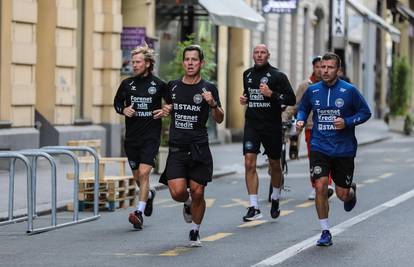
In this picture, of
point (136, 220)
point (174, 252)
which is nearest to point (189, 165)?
point (174, 252)

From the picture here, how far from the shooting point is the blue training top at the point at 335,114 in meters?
12.1

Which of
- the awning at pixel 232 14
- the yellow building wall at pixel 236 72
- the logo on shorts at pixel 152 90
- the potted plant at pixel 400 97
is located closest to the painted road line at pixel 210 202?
the logo on shorts at pixel 152 90

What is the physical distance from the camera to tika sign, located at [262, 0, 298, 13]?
113 feet

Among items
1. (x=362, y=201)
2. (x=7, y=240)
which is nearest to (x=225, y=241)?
(x=7, y=240)

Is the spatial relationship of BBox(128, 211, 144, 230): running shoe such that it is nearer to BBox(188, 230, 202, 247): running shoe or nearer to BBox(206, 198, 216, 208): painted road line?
BBox(188, 230, 202, 247): running shoe

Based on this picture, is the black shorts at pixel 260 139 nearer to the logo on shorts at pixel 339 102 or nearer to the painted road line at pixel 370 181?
the logo on shorts at pixel 339 102

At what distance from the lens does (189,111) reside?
39.5 ft

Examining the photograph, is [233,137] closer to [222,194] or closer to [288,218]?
[222,194]

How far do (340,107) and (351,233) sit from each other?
5.00 ft

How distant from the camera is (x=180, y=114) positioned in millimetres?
12078

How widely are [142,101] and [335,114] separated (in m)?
2.57

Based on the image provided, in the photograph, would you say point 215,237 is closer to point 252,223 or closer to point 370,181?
point 252,223

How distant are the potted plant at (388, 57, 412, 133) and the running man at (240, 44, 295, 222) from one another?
3055 cm

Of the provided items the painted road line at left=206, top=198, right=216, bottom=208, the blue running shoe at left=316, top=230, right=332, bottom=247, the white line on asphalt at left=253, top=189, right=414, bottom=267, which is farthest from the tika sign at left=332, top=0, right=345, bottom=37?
the blue running shoe at left=316, top=230, right=332, bottom=247
